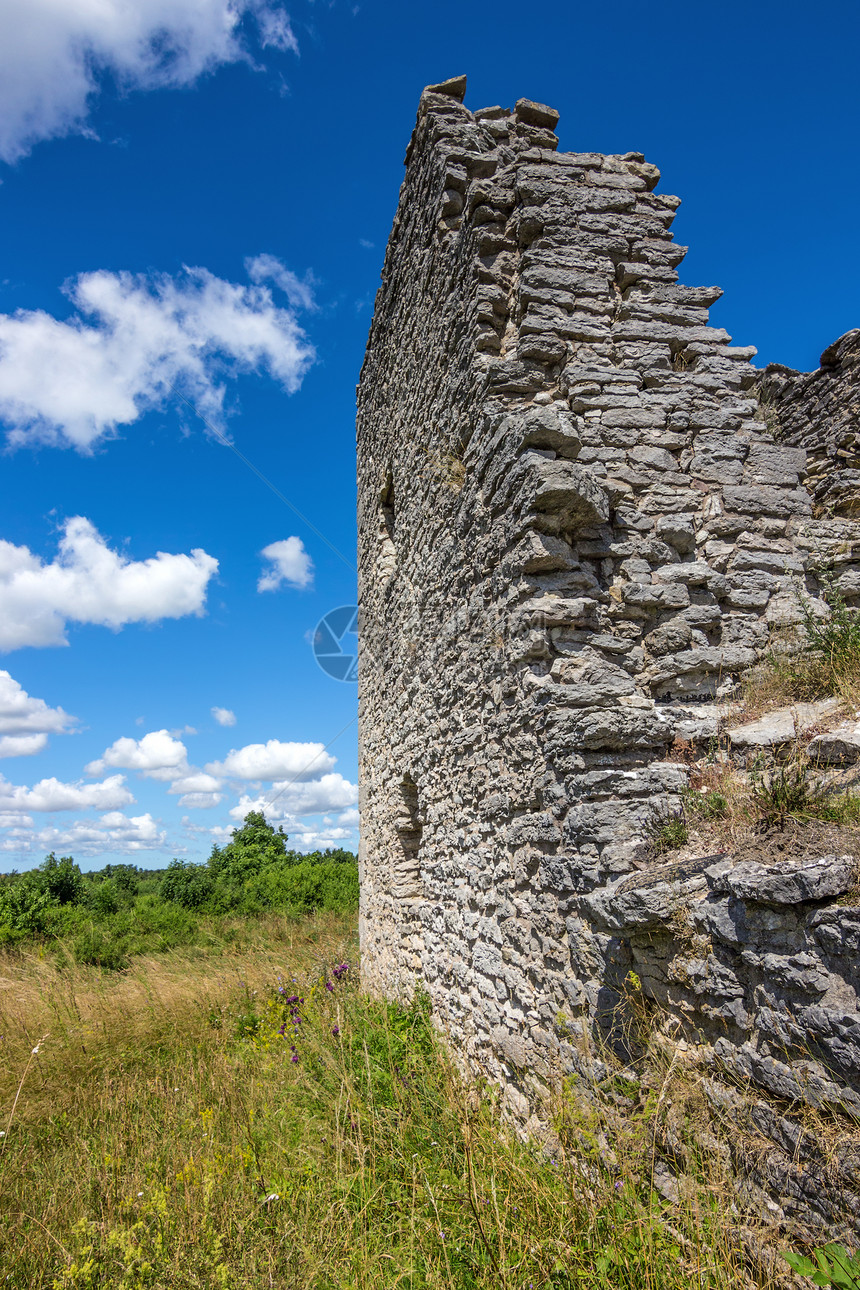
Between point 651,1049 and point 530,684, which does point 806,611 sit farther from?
point 651,1049

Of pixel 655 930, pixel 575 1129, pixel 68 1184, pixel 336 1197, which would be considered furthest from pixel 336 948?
pixel 655 930

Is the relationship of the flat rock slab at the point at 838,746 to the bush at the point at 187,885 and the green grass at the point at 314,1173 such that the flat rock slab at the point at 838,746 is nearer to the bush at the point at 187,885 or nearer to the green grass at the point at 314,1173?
the green grass at the point at 314,1173

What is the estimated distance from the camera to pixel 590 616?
11.5ft

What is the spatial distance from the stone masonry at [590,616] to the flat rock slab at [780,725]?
9.5 inches

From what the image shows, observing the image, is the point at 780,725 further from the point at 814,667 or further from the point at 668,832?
the point at 668,832

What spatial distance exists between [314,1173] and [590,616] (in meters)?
3.11

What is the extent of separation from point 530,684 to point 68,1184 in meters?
3.78

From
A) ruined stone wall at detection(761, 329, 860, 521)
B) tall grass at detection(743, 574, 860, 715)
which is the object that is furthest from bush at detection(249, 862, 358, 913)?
ruined stone wall at detection(761, 329, 860, 521)

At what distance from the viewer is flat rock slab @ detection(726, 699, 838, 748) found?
2.79 metres

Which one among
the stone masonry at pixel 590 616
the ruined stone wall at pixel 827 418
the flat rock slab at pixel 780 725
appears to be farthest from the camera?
the ruined stone wall at pixel 827 418

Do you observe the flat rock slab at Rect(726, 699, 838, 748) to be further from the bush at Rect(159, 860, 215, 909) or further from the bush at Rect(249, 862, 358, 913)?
the bush at Rect(159, 860, 215, 909)

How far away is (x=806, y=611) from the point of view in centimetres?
344

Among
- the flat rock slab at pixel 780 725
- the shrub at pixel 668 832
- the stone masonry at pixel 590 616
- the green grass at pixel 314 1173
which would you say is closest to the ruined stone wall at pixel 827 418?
the stone masonry at pixel 590 616

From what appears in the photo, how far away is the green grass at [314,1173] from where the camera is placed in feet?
7.30
